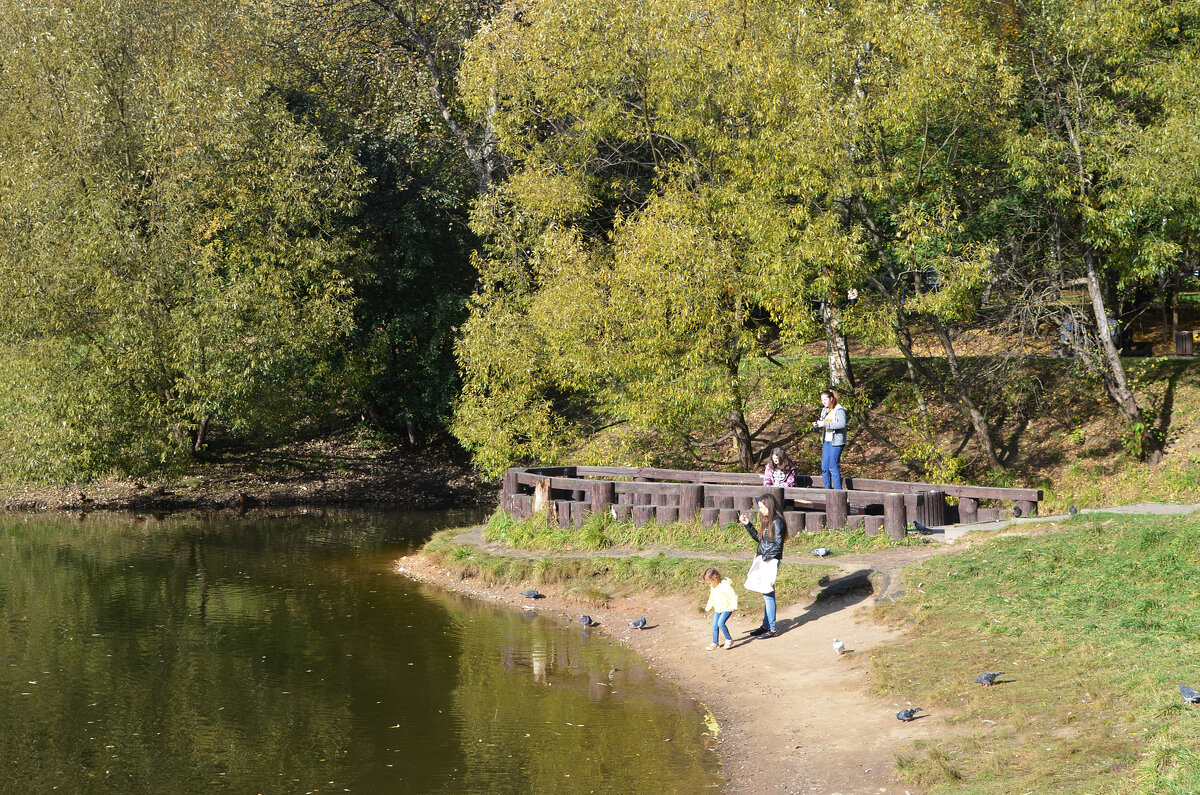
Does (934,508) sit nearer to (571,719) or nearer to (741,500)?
(741,500)

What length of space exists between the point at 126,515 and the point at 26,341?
5841 mm

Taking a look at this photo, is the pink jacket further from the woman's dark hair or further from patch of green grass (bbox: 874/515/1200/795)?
the woman's dark hair

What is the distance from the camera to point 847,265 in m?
22.4

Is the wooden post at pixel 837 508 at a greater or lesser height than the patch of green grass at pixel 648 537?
greater

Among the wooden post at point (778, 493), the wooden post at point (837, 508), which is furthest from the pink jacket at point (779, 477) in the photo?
the wooden post at point (837, 508)

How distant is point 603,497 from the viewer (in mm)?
21172

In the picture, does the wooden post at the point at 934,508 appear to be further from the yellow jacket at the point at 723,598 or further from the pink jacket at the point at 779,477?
the yellow jacket at the point at 723,598

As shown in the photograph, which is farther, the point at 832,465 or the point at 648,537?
the point at 648,537

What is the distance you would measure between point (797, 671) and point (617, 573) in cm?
586

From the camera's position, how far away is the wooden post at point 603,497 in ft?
69.3

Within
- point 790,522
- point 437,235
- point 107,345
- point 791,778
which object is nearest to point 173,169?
point 107,345

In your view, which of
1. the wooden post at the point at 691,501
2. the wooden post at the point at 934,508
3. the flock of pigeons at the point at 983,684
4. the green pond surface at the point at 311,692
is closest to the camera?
the flock of pigeons at the point at 983,684

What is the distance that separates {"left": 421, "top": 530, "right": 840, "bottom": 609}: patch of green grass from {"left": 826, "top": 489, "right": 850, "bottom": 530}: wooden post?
1577 mm

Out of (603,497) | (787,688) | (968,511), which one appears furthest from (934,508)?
(603,497)
